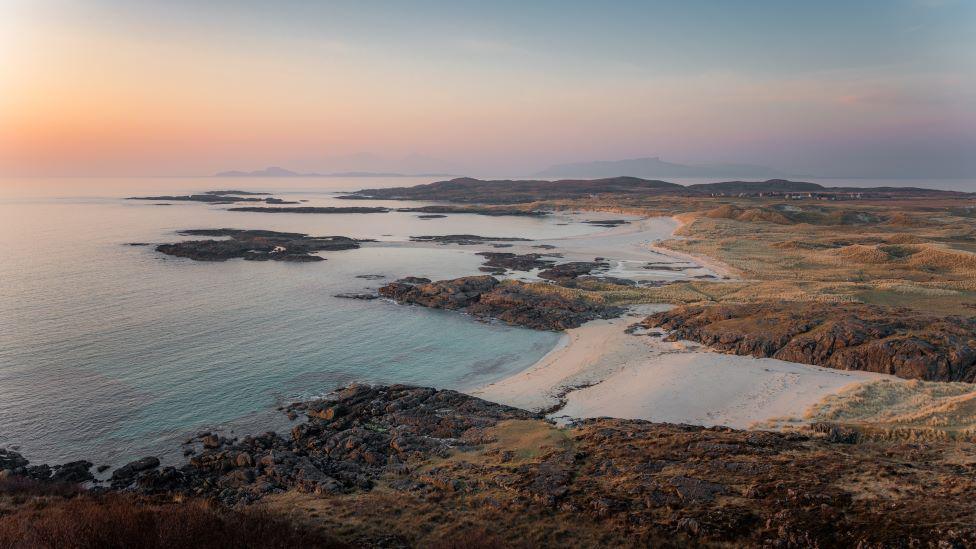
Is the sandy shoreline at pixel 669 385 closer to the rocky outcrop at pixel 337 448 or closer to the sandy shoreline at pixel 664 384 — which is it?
the sandy shoreline at pixel 664 384

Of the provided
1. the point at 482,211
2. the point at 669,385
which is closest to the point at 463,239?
the point at 669,385

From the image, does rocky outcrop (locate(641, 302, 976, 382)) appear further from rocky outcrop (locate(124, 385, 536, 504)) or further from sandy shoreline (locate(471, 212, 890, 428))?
rocky outcrop (locate(124, 385, 536, 504))

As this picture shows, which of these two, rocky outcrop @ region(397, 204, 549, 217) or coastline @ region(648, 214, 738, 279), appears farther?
rocky outcrop @ region(397, 204, 549, 217)

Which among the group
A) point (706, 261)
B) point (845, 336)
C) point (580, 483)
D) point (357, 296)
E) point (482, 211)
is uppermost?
point (482, 211)

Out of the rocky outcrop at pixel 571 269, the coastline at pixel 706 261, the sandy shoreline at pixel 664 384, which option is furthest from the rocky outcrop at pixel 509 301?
the coastline at pixel 706 261

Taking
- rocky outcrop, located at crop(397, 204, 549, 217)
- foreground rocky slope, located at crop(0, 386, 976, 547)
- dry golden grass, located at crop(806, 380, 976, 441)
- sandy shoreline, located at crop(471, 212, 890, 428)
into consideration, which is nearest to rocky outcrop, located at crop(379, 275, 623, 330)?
sandy shoreline, located at crop(471, 212, 890, 428)

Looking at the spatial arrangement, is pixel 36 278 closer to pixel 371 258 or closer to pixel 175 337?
pixel 175 337

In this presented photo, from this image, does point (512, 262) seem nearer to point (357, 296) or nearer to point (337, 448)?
point (357, 296)
